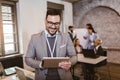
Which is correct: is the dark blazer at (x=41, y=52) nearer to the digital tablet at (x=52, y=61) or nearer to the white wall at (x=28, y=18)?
the digital tablet at (x=52, y=61)

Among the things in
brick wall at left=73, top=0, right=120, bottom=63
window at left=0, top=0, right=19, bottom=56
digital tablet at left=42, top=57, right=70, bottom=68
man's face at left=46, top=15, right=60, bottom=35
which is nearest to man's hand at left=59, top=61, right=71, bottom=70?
digital tablet at left=42, top=57, right=70, bottom=68

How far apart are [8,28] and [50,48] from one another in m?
2.93

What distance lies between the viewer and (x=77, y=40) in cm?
559

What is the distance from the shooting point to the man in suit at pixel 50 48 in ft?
4.71

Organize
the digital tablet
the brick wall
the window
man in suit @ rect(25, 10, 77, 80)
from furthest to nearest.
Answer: the brick wall < the window < man in suit @ rect(25, 10, 77, 80) < the digital tablet

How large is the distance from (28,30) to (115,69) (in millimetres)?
3104

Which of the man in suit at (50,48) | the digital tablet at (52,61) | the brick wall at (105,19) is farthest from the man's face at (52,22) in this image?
the brick wall at (105,19)

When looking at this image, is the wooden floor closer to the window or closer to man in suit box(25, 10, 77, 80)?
the window

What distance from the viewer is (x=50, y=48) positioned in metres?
1.49

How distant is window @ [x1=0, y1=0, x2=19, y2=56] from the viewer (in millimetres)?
3850

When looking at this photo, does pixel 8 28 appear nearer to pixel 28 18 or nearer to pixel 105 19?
pixel 28 18

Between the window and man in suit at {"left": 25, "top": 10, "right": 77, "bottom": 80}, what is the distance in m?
2.63

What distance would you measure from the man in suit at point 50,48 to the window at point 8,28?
103 inches

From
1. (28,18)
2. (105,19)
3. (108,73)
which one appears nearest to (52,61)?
(28,18)
